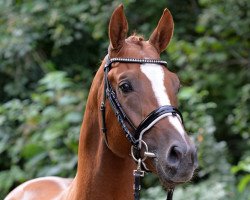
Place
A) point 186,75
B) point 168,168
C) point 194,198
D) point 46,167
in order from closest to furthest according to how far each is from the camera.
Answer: point 168,168 < point 194,198 < point 46,167 < point 186,75

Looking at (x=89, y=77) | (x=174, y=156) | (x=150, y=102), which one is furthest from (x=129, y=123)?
(x=89, y=77)

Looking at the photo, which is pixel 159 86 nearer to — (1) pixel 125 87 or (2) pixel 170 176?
(1) pixel 125 87

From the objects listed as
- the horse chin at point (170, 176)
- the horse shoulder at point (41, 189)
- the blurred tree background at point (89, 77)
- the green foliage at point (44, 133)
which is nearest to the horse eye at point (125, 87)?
the horse chin at point (170, 176)

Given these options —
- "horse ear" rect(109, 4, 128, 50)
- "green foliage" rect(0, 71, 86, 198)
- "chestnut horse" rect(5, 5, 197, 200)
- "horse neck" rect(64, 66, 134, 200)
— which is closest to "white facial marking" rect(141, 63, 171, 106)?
"chestnut horse" rect(5, 5, 197, 200)

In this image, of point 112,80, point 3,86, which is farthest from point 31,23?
point 112,80

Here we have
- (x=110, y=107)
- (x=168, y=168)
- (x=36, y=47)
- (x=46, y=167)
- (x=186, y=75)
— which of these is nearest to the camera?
(x=168, y=168)

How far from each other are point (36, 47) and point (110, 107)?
5.22 metres

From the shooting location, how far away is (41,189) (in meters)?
4.46

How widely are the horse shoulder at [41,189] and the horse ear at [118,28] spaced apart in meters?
1.30

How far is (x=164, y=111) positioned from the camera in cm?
293

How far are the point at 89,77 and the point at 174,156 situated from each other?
5.25m

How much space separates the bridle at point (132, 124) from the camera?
2.95 meters

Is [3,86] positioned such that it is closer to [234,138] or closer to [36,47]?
[36,47]

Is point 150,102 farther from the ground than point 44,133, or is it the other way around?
point 150,102
